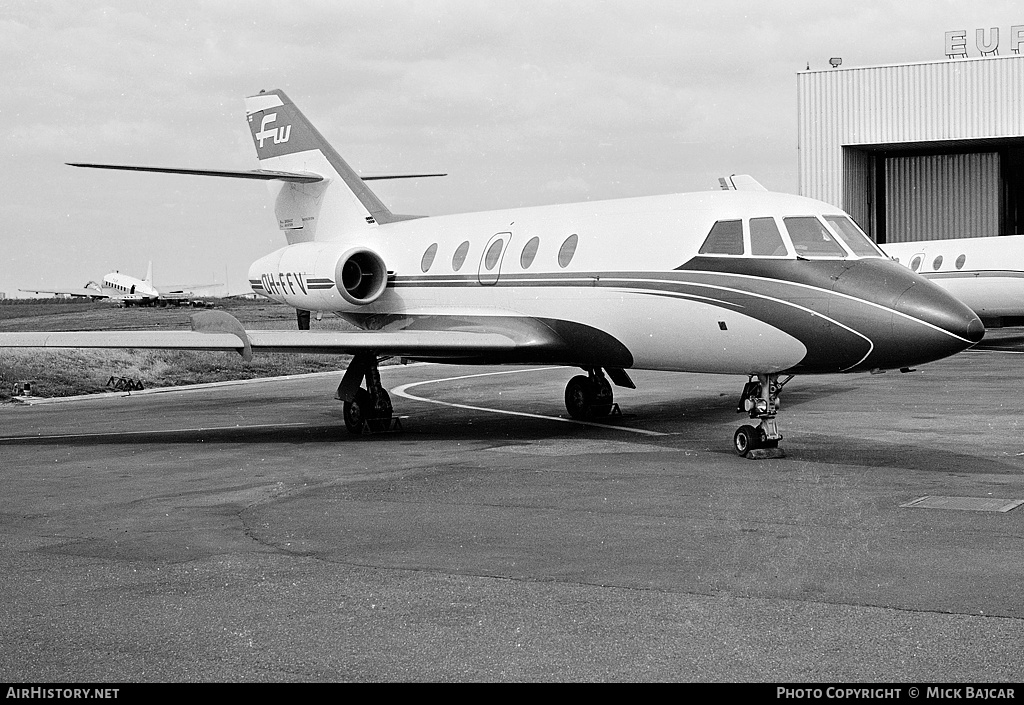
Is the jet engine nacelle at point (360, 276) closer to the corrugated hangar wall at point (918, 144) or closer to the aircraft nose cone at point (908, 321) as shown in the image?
the aircraft nose cone at point (908, 321)

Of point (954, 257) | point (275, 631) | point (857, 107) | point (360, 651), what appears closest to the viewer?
point (360, 651)

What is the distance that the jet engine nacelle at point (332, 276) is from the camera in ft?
59.0

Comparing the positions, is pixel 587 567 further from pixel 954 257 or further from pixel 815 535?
pixel 954 257

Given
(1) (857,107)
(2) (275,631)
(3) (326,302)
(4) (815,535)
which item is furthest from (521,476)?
(1) (857,107)

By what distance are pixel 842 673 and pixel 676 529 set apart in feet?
11.1

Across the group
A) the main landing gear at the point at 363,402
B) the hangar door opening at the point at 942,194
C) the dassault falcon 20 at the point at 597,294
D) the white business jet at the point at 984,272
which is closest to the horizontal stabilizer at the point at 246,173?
the dassault falcon 20 at the point at 597,294

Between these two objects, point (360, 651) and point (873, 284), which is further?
point (873, 284)

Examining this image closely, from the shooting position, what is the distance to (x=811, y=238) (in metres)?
12.5

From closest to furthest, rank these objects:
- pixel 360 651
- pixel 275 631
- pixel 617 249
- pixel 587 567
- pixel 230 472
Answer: pixel 360 651 < pixel 275 631 < pixel 587 567 < pixel 230 472 < pixel 617 249

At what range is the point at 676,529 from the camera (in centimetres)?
854

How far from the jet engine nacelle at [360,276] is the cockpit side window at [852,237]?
24.4 feet

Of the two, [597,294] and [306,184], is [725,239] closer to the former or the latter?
[597,294]

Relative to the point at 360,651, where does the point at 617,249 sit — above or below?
above

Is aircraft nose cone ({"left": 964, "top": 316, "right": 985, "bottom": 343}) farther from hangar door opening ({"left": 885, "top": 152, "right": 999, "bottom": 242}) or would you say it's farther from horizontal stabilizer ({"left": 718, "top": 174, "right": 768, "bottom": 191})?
hangar door opening ({"left": 885, "top": 152, "right": 999, "bottom": 242})
